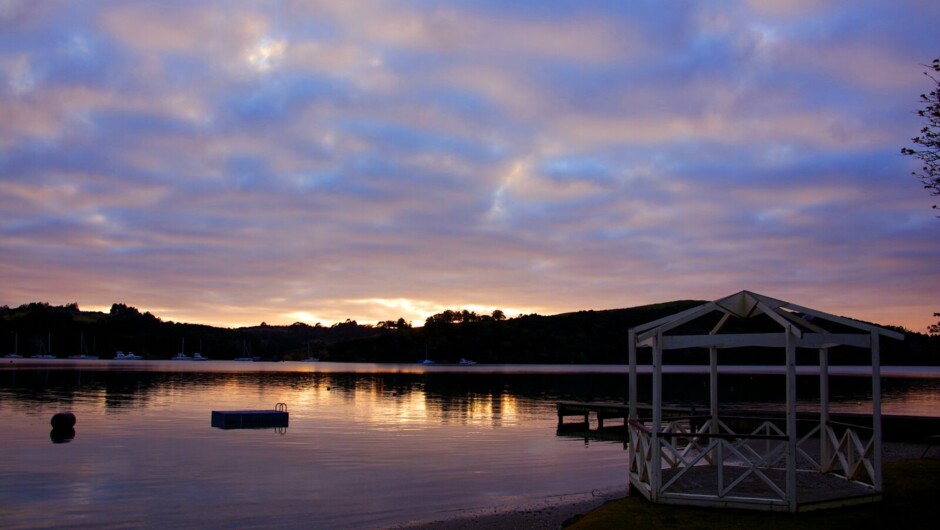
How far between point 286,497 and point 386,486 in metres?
3.35

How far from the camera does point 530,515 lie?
18766 mm

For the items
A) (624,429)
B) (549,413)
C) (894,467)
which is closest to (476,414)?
(549,413)

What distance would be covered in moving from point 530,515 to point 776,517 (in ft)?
21.3

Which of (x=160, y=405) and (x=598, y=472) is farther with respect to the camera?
(x=160, y=405)

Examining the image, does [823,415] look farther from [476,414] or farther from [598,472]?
[476,414]

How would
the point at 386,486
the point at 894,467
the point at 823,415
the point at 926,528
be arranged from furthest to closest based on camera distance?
1. the point at 386,486
2. the point at 894,467
3. the point at 823,415
4. the point at 926,528

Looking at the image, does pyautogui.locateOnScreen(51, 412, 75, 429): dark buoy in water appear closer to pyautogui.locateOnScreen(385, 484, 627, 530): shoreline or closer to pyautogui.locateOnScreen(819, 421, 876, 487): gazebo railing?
pyautogui.locateOnScreen(385, 484, 627, 530): shoreline

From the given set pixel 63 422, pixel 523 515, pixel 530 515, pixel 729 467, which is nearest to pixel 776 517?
pixel 729 467

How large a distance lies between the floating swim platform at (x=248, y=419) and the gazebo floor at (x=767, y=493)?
3139 centimetres

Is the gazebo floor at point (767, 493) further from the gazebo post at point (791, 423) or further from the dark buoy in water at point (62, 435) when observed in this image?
the dark buoy in water at point (62, 435)

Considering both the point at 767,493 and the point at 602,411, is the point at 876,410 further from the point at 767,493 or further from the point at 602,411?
the point at 602,411

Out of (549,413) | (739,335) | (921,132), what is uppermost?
(921,132)

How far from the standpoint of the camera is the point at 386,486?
2389 centimetres

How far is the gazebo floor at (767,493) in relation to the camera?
14.7 m
